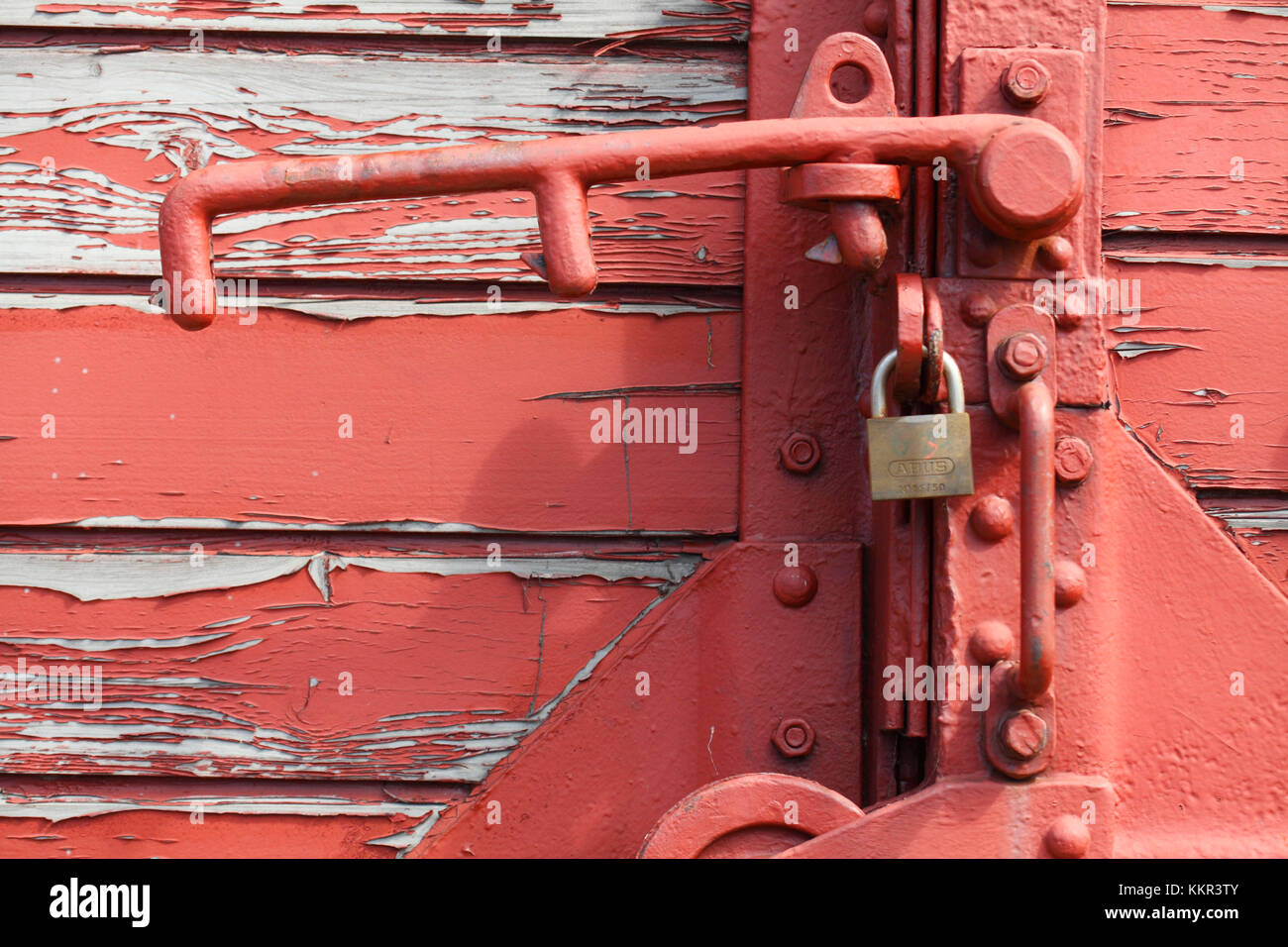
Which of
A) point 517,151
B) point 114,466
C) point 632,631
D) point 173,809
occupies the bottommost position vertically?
point 173,809

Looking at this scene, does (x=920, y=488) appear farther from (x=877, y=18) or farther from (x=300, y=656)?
(x=300, y=656)

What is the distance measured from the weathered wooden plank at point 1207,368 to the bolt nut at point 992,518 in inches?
7.4

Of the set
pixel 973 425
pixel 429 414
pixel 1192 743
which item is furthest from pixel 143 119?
pixel 1192 743

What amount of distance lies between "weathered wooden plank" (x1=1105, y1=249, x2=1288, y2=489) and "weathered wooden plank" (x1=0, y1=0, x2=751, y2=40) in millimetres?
454

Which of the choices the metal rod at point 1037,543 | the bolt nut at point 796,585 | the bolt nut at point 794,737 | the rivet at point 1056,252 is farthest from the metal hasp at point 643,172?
the bolt nut at point 794,737

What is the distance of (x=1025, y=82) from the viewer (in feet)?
2.14

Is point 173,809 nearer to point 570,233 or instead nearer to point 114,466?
point 114,466

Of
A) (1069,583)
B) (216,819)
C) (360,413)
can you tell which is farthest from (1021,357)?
(216,819)

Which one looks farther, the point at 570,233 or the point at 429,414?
the point at 429,414

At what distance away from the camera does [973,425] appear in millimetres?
658

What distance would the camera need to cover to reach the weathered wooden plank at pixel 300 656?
79 centimetres

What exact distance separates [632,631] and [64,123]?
658mm

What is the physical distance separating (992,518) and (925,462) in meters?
0.07

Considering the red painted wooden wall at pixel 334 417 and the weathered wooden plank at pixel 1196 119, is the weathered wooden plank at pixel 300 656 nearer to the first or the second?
the red painted wooden wall at pixel 334 417
